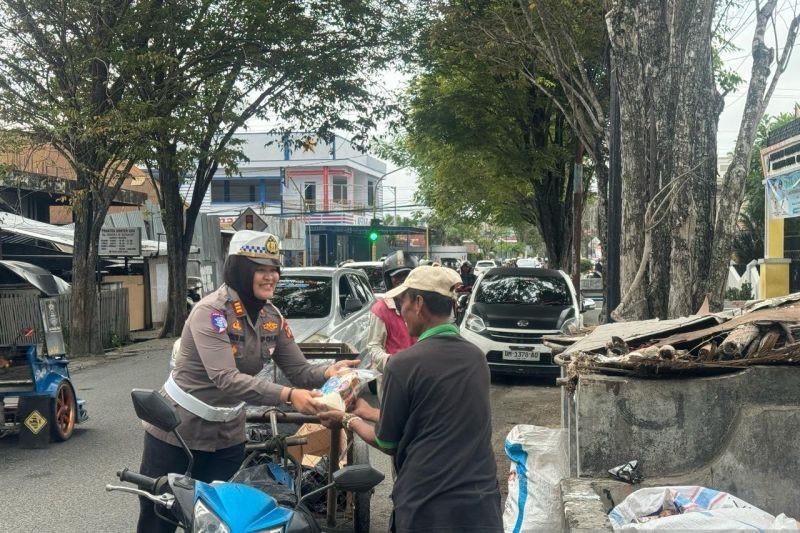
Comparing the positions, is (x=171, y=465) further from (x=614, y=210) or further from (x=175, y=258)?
(x=175, y=258)

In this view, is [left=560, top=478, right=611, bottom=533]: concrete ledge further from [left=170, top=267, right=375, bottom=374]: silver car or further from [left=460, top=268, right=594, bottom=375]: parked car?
[left=460, top=268, right=594, bottom=375]: parked car

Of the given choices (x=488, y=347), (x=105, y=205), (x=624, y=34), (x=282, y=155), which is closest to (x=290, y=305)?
(x=488, y=347)

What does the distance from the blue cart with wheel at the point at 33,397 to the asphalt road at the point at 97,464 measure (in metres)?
0.19

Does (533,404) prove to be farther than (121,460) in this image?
Yes

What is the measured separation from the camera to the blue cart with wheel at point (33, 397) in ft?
26.9

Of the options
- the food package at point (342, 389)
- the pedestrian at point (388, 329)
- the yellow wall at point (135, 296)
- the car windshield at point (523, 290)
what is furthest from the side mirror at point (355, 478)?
the yellow wall at point (135, 296)

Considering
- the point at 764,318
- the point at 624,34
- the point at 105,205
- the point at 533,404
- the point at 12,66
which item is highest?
the point at 12,66

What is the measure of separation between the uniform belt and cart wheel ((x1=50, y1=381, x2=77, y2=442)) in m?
5.21

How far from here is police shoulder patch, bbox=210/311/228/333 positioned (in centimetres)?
376

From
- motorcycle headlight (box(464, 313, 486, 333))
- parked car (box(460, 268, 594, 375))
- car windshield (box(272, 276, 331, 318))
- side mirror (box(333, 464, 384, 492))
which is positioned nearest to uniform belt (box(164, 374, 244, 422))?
side mirror (box(333, 464, 384, 492))

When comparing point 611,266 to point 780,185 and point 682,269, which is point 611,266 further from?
point 780,185

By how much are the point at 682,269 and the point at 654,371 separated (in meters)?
3.17

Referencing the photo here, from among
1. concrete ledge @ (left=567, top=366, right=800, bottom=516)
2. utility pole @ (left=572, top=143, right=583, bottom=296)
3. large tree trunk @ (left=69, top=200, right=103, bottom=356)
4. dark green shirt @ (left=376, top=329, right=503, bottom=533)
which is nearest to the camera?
dark green shirt @ (left=376, top=329, right=503, bottom=533)

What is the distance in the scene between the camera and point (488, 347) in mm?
12320
